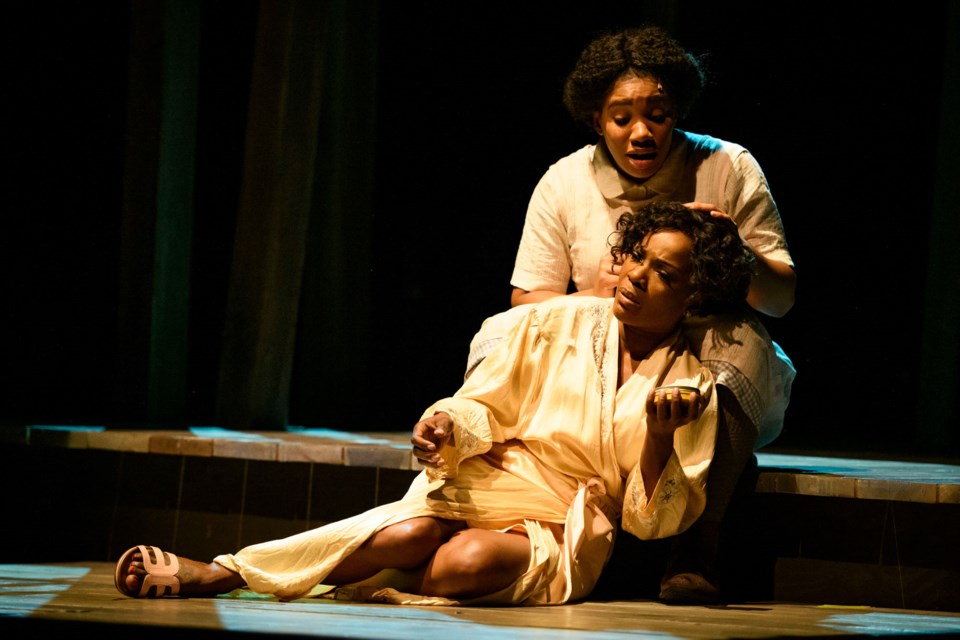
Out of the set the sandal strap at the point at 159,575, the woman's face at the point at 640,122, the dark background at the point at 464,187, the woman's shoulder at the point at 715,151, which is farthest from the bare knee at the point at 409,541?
the dark background at the point at 464,187

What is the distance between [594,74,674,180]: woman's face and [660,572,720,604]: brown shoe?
4.01ft

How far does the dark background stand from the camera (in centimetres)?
591

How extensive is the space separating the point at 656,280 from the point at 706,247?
0.15m

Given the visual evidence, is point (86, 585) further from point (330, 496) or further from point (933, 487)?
point (933, 487)

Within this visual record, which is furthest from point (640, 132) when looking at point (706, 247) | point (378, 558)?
point (378, 558)

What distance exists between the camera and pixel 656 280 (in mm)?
3385

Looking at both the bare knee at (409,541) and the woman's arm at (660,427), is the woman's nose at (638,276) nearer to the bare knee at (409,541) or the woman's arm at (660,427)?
the woman's arm at (660,427)

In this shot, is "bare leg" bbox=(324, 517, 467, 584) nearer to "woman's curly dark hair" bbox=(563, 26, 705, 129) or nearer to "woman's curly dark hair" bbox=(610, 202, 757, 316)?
"woman's curly dark hair" bbox=(610, 202, 757, 316)

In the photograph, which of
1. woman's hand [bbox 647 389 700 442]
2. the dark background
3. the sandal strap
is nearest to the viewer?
woman's hand [bbox 647 389 700 442]

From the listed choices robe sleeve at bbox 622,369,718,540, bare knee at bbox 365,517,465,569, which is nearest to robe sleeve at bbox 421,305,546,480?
bare knee at bbox 365,517,465,569

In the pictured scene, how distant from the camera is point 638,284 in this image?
11.1ft

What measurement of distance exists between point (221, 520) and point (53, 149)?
269 cm

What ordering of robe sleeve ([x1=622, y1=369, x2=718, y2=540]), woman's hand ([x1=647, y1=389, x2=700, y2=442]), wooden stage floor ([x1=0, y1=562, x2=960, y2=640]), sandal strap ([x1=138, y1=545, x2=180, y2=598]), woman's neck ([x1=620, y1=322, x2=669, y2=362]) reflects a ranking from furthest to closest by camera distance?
woman's neck ([x1=620, y1=322, x2=669, y2=362]), robe sleeve ([x1=622, y1=369, x2=718, y2=540]), sandal strap ([x1=138, y1=545, x2=180, y2=598]), woman's hand ([x1=647, y1=389, x2=700, y2=442]), wooden stage floor ([x1=0, y1=562, x2=960, y2=640])

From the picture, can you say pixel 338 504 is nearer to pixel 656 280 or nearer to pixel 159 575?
pixel 159 575
